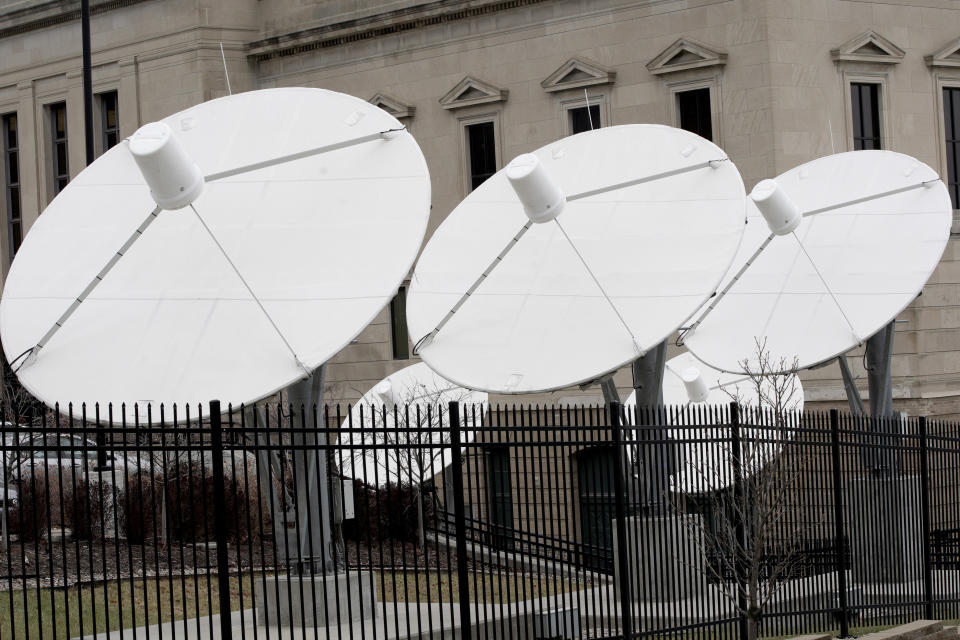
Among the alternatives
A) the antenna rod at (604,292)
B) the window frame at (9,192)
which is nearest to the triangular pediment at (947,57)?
the antenna rod at (604,292)

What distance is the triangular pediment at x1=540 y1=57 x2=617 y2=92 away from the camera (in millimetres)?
44750

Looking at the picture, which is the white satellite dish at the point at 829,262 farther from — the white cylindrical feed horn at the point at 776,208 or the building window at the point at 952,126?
the building window at the point at 952,126

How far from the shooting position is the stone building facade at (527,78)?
41.6m

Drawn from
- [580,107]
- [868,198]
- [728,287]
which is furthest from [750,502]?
[580,107]

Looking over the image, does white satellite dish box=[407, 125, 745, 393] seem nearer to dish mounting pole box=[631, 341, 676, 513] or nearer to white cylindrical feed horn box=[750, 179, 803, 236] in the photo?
white cylindrical feed horn box=[750, 179, 803, 236]

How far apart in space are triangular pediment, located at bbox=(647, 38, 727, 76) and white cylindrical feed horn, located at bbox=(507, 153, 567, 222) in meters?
21.2

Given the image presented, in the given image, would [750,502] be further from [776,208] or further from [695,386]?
[695,386]

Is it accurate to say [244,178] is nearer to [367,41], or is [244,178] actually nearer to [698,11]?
[698,11]

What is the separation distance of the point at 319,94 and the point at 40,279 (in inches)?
172

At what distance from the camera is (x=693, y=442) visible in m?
16.1

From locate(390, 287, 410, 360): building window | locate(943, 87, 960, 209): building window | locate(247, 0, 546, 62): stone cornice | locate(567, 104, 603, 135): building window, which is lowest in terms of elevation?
locate(390, 287, 410, 360): building window

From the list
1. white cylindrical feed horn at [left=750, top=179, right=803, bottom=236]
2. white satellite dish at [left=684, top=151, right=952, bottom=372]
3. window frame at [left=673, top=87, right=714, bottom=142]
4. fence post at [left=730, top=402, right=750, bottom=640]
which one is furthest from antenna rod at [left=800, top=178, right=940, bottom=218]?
window frame at [left=673, top=87, right=714, bottom=142]

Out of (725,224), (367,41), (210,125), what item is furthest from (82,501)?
(367,41)

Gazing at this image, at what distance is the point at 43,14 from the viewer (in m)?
56.5
